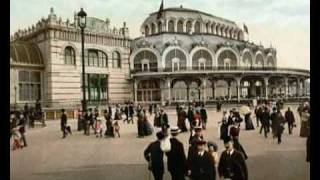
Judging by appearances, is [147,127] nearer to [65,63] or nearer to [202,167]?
[202,167]

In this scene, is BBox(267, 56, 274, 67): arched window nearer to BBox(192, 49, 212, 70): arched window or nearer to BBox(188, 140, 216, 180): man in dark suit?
BBox(192, 49, 212, 70): arched window

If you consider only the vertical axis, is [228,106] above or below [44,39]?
below

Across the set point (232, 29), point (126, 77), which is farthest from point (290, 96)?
point (126, 77)

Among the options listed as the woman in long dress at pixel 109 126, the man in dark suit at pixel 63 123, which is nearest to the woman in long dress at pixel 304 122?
the woman in long dress at pixel 109 126

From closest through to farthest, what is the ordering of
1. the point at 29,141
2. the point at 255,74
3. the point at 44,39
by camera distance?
the point at 29,141 < the point at 44,39 < the point at 255,74

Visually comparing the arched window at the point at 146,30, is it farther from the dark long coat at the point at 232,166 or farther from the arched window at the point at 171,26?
the dark long coat at the point at 232,166

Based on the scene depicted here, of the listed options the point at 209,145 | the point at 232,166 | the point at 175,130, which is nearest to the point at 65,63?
the point at 175,130
